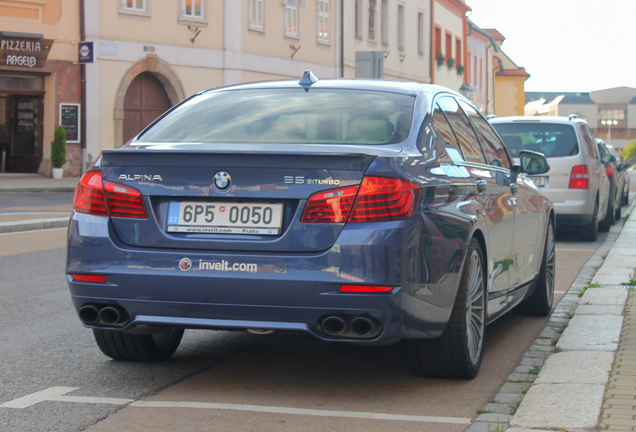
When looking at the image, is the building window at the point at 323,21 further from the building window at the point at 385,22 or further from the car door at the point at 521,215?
the car door at the point at 521,215

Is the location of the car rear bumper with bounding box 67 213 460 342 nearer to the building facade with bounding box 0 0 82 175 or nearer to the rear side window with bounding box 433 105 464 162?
the rear side window with bounding box 433 105 464 162

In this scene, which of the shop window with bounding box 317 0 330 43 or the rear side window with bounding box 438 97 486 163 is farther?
the shop window with bounding box 317 0 330 43

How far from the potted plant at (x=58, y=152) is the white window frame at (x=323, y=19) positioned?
12152 mm

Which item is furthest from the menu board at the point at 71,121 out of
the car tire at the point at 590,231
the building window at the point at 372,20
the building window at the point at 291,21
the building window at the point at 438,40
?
the building window at the point at 438,40

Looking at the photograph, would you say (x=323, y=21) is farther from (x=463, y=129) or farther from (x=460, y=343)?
(x=460, y=343)

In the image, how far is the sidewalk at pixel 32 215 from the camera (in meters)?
14.0

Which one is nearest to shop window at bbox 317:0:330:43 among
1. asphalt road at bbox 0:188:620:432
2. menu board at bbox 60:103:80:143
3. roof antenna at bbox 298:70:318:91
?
menu board at bbox 60:103:80:143

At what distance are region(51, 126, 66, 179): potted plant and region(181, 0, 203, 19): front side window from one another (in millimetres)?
5951

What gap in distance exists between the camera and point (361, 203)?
412 centimetres

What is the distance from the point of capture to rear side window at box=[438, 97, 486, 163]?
5371 millimetres

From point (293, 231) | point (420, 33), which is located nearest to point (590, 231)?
point (293, 231)

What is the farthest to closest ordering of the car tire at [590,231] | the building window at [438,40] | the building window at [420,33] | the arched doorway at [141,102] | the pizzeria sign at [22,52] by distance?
1. the building window at [438,40]
2. the building window at [420,33]
3. the arched doorway at [141,102]
4. the pizzeria sign at [22,52]
5. the car tire at [590,231]

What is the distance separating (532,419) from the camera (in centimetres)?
392

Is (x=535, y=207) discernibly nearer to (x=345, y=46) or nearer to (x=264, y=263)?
(x=264, y=263)
